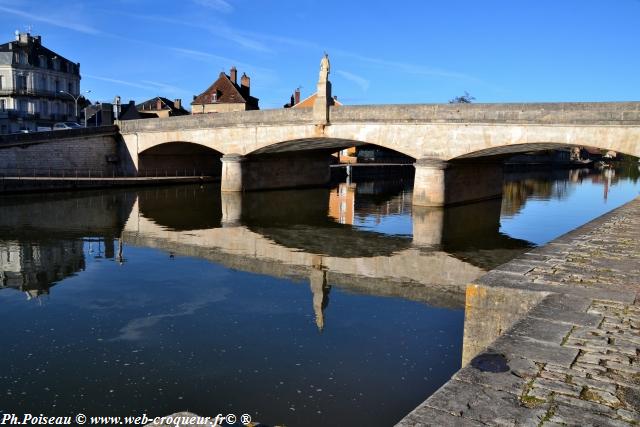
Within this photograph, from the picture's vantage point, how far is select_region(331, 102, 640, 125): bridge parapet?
22453 mm

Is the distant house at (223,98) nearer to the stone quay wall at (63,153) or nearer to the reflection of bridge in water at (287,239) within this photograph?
the stone quay wall at (63,153)

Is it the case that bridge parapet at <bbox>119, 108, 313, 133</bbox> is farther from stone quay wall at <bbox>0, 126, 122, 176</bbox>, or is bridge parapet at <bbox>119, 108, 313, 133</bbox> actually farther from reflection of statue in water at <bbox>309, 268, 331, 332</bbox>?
reflection of statue in water at <bbox>309, 268, 331, 332</bbox>

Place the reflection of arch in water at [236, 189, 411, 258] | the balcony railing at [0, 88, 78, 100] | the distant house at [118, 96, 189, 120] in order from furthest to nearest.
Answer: the distant house at [118, 96, 189, 120] < the balcony railing at [0, 88, 78, 100] < the reflection of arch in water at [236, 189, 411, 258]

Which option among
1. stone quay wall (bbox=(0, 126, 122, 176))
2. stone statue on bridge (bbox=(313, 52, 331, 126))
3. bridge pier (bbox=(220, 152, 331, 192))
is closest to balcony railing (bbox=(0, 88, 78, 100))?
stone quay wall (bbox=(0, 126, 122, 176))

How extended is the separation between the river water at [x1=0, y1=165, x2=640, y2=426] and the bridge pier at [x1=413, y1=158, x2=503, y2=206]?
544 centimetres

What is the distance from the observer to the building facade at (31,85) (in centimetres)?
5856

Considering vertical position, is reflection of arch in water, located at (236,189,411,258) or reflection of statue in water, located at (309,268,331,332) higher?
reflection of arch in water, located at (236,189,411,258)

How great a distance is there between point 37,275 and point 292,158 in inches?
1119

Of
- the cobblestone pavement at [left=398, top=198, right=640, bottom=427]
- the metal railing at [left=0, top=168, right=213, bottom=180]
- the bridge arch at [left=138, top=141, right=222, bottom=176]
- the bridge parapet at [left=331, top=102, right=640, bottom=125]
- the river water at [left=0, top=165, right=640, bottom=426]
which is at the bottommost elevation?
the river water at [left=0, top=165, right=640, bottom=426]

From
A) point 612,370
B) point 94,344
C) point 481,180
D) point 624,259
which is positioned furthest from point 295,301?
point 481,180

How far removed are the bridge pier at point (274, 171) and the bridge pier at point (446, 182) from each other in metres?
12.0

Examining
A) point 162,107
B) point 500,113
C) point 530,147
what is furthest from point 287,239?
point 162,107

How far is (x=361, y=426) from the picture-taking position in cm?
559

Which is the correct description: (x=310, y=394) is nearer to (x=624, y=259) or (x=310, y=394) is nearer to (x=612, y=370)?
(x=612, y=370)
